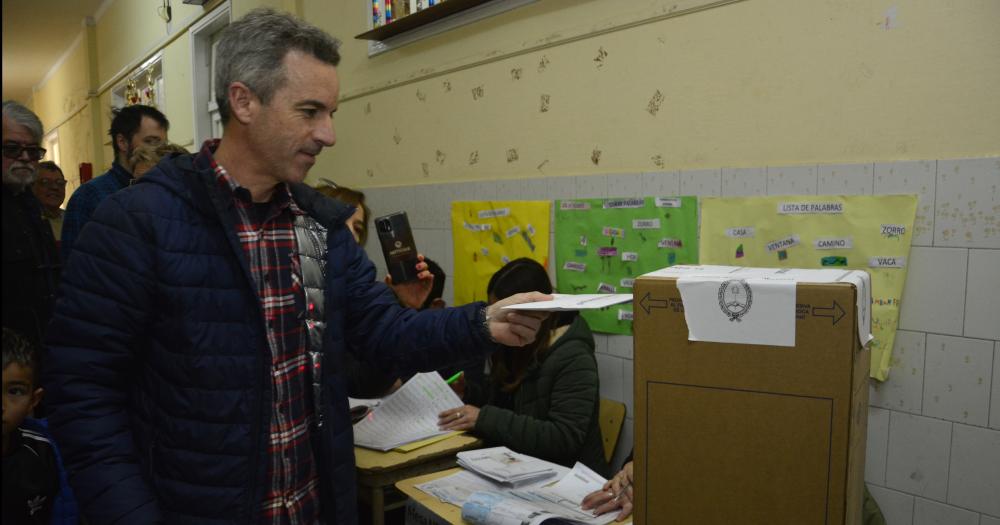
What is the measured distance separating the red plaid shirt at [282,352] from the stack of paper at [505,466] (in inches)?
23.0

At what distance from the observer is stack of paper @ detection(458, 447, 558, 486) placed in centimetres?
175

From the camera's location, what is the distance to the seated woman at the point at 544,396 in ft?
7.14

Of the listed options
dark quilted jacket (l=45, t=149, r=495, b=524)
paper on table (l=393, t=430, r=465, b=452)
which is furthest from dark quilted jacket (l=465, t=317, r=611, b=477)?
dark quilted jacket (l=45, t=149, r=495, b=524)

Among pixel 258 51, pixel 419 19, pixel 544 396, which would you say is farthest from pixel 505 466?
pixel 419 19

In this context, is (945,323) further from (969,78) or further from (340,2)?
(340,2)

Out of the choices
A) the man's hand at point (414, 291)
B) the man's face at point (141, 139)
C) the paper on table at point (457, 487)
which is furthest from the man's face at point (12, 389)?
the man's face at point (141, 139)

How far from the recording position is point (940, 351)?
68.4 inches

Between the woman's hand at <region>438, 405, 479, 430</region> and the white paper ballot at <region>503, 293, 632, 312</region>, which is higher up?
the white paper ballot at <region>503, 293, 632, 312</region>

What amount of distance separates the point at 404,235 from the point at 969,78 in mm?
1694

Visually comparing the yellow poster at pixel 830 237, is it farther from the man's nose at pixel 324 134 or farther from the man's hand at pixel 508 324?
the man's nose at pixel 324 134

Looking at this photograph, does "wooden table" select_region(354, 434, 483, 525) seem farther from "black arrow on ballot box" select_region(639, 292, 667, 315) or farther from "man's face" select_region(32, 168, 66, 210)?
"man's face" select_region(32, 168, 66, 210)

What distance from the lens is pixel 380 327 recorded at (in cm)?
144

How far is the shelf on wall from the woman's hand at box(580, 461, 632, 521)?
221cm

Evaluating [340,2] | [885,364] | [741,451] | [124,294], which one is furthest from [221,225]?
[340,2]
